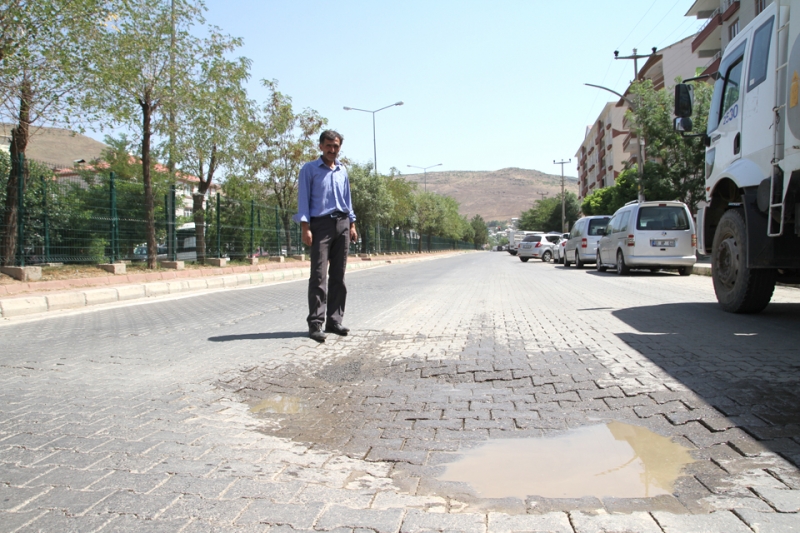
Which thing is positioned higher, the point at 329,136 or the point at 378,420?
the point at 329,136

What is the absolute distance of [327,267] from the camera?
5.80 m

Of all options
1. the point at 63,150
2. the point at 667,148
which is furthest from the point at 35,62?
the point at 63,150

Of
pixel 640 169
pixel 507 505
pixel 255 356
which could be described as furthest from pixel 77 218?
pixel 640 169

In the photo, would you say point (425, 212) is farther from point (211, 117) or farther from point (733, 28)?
point (211, 117)

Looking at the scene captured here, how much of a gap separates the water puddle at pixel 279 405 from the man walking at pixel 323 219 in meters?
1.79

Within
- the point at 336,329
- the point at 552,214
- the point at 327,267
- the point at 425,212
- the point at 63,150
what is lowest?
the point at 336,329

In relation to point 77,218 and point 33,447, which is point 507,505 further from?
point 77,218

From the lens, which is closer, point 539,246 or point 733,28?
point 733,28

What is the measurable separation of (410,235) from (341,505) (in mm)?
53737

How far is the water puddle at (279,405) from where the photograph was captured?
11.4 ft

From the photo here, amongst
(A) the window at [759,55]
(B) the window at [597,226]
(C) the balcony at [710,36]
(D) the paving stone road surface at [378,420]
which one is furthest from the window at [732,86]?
(C) the balcony at [710,36]

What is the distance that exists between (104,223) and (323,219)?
403 inches

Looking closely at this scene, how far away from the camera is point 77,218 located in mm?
12969

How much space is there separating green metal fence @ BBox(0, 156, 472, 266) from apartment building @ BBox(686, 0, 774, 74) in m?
24.5
